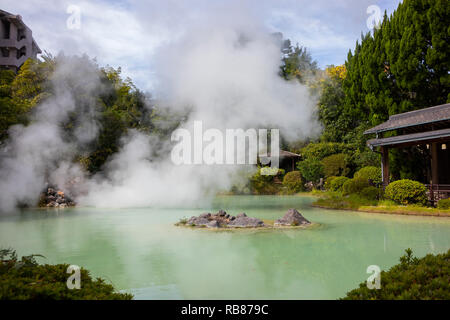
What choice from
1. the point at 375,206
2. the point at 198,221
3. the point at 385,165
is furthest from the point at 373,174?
the point at 198,221

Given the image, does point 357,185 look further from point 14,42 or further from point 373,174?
point 14,42

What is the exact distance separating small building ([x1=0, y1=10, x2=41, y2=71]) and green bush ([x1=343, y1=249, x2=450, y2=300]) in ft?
70.1

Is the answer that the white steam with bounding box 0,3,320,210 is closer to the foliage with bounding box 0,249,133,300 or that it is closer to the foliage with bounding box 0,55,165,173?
the foliage with bounding box 0,55,165,173

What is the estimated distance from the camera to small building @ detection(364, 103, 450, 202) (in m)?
14.5

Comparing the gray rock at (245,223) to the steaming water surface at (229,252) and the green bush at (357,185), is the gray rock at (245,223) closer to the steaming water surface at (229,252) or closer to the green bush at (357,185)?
the steaming water surface at (229,252)

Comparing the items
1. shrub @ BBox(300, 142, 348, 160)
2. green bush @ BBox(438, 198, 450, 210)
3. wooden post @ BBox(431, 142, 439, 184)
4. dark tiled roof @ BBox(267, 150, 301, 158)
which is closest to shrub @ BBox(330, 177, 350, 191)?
shrub @ BBox(300, 142, 348, 160)

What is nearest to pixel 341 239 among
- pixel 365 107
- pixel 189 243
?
pixel 189 243

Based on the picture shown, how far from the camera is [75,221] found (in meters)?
12.8


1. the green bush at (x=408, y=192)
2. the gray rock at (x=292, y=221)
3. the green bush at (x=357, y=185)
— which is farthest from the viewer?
the green bush at (x=357, y=185)

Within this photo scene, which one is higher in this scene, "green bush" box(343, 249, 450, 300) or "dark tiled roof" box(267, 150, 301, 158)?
"dark tiled roof" box(267, 150, 301, 158)

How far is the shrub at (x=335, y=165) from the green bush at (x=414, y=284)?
21.3 meters

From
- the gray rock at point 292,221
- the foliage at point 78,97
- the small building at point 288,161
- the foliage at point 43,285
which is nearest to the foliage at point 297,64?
the small building at point 288,161

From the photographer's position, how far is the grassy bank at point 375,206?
13.3 metres
